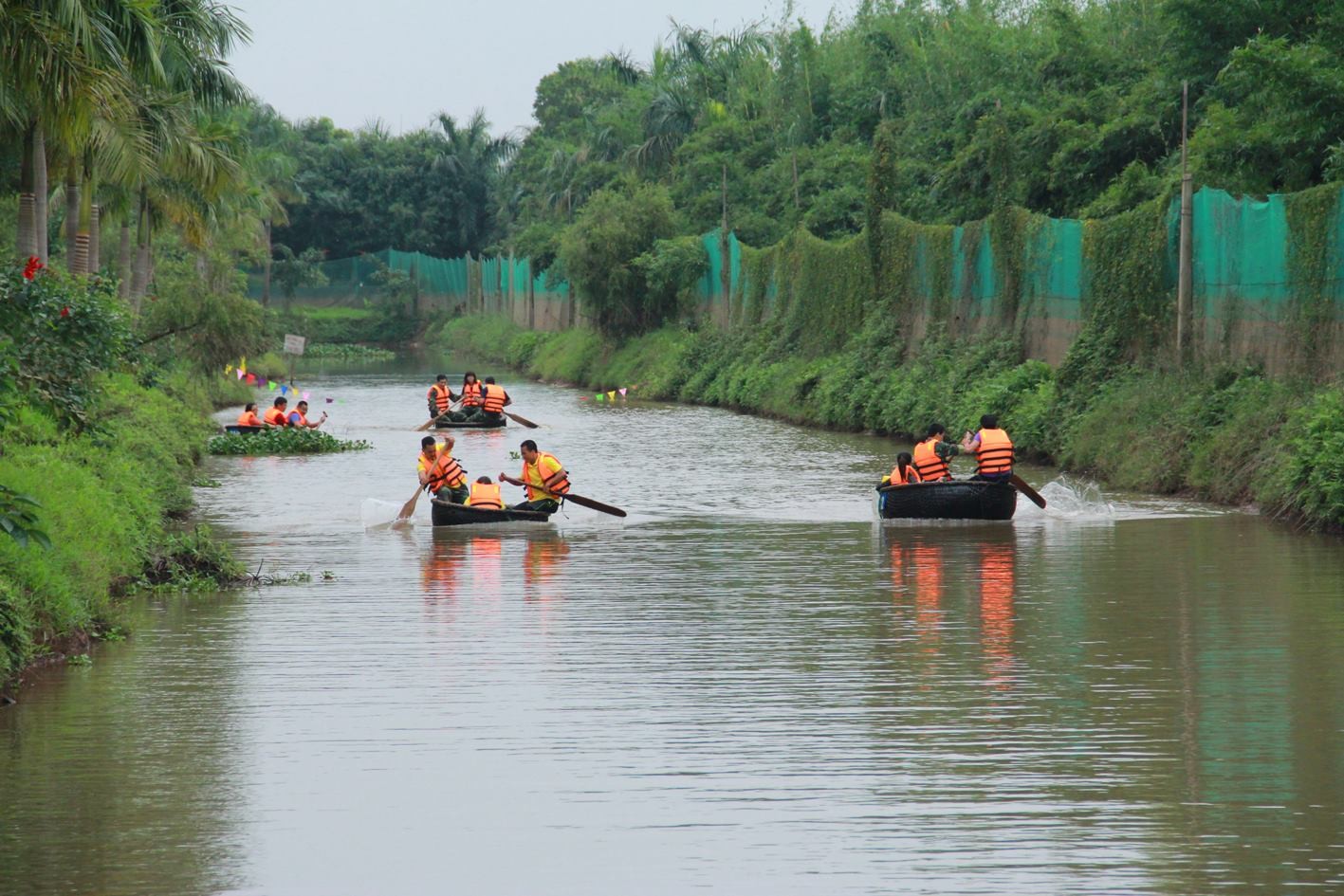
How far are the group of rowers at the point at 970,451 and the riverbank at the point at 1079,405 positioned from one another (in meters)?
3.27

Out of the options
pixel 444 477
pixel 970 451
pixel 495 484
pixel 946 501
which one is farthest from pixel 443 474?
pixel 970 451

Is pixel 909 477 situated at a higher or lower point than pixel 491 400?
lower

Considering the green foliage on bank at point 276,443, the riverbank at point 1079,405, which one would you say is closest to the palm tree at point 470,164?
the riverbank at point 1079,405

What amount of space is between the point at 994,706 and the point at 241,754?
4861mm

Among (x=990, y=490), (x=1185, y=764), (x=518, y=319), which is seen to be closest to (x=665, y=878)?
(x=1185, y=764)

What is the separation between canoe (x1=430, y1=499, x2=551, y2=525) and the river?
4.26 feet

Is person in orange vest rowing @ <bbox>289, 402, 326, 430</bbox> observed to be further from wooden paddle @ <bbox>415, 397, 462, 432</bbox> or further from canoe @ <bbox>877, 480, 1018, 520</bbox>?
canoe @ <bbox>877, 480, 1018, 520</bbox>

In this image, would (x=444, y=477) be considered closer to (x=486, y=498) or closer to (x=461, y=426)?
(x=486, y=498)

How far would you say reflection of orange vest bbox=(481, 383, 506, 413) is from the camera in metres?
42.9

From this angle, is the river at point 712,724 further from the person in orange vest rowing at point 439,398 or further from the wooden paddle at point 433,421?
the person in orange vest rowing at point 439,398

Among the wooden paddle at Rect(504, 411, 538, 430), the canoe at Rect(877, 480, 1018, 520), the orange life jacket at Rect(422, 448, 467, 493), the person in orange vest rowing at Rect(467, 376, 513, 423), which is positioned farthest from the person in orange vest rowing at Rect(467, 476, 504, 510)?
the person in orange vest rowing at Rect(467, 376, 513, 423)

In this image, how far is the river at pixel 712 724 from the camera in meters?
8.54

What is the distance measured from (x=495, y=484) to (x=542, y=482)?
713 mm

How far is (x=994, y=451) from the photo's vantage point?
23.0 meters
